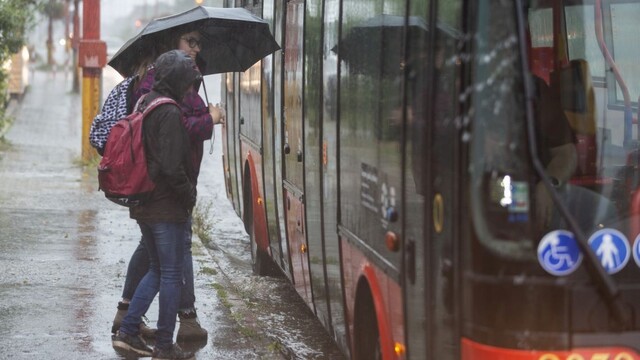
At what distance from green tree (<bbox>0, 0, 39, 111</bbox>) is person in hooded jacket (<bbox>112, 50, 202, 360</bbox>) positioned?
37.0 feet

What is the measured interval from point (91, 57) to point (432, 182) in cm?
1447

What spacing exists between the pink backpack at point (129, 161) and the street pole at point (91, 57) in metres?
11.8

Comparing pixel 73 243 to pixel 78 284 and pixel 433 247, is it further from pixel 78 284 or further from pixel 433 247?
pixel 433 247

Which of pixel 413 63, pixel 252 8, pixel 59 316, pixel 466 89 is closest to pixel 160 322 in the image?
pixel 59 316

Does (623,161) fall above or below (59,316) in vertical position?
above

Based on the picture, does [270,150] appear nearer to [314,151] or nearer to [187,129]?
[314,151]

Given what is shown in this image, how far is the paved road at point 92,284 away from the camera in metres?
7.53

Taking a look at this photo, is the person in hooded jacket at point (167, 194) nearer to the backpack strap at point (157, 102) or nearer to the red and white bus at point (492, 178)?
the backpack strap at point (157, 102)

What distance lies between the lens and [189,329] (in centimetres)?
752

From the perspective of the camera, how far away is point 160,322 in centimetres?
690

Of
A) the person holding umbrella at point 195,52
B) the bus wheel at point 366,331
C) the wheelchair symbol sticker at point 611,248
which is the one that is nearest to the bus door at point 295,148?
the person holding umbrella at point 195,52

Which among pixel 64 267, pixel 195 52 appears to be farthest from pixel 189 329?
pixel 64 267

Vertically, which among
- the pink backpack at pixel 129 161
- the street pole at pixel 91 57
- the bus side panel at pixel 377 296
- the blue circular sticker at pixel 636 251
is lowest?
the bus side panel at pixel 377 296

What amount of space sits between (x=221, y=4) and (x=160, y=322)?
690 cm
